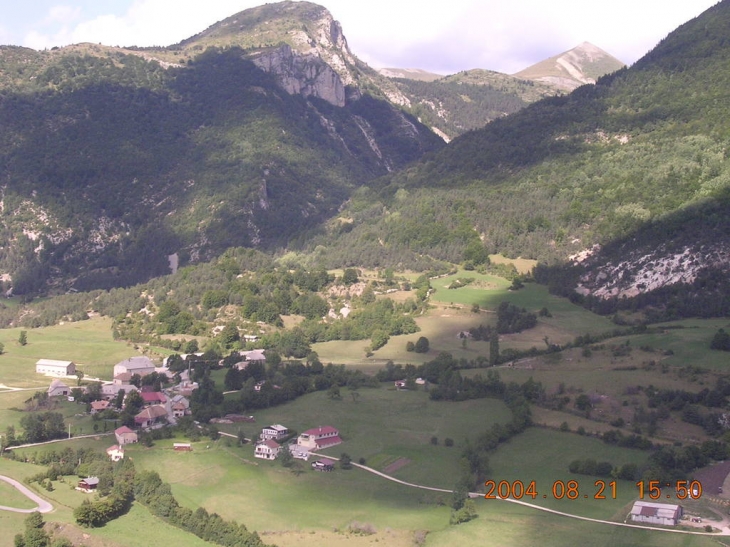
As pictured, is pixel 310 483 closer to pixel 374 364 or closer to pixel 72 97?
pixel 374 364

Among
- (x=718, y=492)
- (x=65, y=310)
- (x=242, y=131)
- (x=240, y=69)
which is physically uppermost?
(x=240, y=69)

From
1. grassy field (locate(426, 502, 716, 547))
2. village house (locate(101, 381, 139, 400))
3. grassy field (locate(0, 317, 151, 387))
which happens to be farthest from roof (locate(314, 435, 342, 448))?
grassy field (locate(0, 317, 151, 387))

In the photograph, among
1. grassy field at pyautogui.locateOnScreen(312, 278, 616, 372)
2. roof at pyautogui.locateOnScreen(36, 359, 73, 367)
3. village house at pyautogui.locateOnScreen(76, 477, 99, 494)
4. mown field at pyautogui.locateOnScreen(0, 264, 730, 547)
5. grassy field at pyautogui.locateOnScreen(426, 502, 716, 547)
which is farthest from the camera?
grassy field at pyautogui.locateOnScreen(312, 278, 616, 372)

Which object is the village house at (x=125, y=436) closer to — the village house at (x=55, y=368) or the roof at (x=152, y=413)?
the roof at (x=152, y=413)

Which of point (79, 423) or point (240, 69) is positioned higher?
point (240, 69)

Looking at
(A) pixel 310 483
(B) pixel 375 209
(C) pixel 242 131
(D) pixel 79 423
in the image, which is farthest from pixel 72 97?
(A) pixel 310 483

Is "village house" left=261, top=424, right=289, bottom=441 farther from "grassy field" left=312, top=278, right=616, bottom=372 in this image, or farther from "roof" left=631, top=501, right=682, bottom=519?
"roof" left=631, top=501, right=682, bottom=519

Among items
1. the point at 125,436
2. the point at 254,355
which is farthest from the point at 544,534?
the point at 254,355

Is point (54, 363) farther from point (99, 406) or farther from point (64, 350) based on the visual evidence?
point (99, 406)
